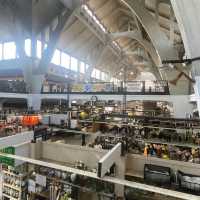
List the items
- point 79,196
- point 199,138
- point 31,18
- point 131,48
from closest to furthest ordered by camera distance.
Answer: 1. point 79,196
2. point 199,138
3. point 31,18
4. point 131,48

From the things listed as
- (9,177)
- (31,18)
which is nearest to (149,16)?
(31,18)

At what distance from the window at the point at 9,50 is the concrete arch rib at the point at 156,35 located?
10.9 metres

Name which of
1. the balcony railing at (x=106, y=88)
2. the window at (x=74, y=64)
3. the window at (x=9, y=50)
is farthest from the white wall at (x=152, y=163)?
the window at (x=74, y=64)

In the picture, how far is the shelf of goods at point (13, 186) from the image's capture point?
4.32 m

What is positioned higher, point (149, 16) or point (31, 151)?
point (149, 16)

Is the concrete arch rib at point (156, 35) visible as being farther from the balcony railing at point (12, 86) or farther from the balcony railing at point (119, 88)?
the balcony railing at point (12, 86)

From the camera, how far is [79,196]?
4082 mm

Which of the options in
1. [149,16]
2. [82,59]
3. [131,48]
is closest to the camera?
[149,16]

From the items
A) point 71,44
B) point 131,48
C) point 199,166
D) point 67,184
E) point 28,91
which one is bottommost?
point 67,184

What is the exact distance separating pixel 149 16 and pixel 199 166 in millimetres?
9544

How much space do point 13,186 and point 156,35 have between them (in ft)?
32.5

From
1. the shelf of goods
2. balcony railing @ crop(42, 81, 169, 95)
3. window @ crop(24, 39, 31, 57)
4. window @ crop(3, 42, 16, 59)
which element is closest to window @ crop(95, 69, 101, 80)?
window @ crop(3, 42, 16, 59)

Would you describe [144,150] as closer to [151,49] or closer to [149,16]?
[149,16]

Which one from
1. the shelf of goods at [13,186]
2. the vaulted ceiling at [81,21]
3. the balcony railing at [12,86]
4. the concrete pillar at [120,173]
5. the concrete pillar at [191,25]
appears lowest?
the shelf of goods at [13,186]
